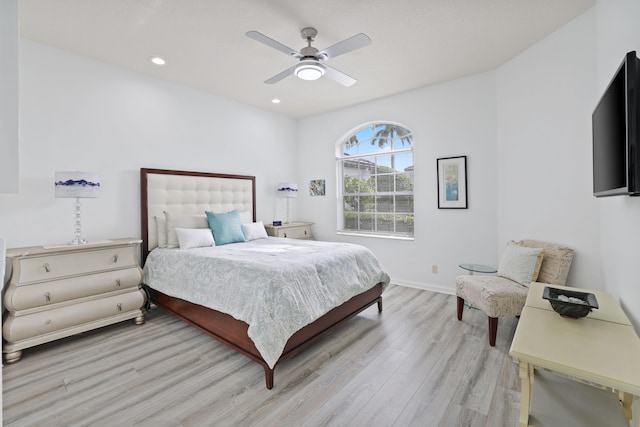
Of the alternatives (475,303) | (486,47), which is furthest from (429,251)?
(486,47)

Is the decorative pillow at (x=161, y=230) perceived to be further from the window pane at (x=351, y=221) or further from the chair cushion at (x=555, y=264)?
the chair cushion at (x=555, y=264)

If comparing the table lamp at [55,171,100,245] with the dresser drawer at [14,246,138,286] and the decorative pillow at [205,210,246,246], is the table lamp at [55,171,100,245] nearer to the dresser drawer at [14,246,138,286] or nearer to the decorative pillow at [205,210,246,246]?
the dresser drawer at [14,246,138,286]

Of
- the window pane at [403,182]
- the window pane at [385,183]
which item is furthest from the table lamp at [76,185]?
the window pane at [403,182]

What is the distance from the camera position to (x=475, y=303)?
2.73 meters

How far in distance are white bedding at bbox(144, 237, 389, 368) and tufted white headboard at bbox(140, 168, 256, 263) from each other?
1.38 ft

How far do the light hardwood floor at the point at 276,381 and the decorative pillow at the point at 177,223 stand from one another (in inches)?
39.2

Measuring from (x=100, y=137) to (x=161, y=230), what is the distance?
1.19 metres

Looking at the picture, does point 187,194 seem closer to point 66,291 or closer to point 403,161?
point 66,291

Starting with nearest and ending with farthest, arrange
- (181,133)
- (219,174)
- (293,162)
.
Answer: (181,133) < (219,174) < (293,162)

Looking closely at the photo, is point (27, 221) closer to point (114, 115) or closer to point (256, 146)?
point (114, 115)

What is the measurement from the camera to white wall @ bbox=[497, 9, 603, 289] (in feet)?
8.51

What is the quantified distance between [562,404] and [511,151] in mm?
2721

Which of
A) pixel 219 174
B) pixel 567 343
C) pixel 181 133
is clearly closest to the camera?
pixel 567 343

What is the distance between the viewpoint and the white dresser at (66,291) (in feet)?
7.91
